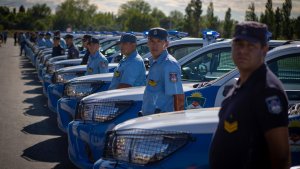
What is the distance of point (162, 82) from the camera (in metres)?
4.82

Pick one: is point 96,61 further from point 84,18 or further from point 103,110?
point 84,18

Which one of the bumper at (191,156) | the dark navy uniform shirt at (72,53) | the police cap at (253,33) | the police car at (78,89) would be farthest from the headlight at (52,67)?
the police cap at (253,33)

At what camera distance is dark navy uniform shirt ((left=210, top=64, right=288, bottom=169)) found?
93.8 inches

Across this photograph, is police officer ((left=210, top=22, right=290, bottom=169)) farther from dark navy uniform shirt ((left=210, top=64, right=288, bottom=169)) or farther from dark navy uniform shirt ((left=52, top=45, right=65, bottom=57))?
dark navy uniform shirt ((left=52, top=45, right=65, bottom=57))

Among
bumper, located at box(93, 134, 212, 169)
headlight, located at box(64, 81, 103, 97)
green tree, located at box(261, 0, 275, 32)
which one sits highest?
green tree, located at box(261, 0, 275, 32)

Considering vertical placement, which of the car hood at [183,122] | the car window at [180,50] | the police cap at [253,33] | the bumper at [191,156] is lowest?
the bumper at [191,156]

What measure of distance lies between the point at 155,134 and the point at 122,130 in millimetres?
470

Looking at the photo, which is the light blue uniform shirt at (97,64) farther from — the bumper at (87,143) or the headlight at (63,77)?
the bumper at (87,143)

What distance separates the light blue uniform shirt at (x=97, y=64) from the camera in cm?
851

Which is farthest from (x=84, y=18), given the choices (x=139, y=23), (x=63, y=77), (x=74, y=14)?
(x=63, y=77)

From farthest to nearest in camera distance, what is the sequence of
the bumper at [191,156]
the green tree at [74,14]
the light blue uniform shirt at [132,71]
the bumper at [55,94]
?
the green tree at [74,14] < the bumper at [55,94] < the light blue uniform shirt at [132,71] < the bumper at [191,156]

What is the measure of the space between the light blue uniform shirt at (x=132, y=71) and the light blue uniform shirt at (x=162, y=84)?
3.99 feet

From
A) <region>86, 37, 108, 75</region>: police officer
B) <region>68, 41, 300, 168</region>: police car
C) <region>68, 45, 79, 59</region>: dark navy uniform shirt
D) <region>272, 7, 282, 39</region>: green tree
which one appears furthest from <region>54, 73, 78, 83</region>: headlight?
<region>272, 7, 282, 39</region>: green tree

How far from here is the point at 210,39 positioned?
333 inches
